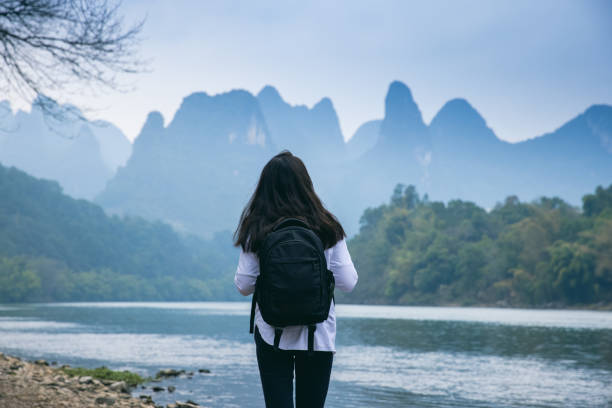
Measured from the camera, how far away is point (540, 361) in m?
21.7

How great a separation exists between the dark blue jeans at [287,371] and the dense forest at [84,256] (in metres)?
90.0

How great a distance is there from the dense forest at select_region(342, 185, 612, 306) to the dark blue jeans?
66.1 meters

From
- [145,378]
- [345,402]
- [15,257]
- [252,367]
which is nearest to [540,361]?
[252,367]

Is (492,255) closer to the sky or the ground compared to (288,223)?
closer to the sky

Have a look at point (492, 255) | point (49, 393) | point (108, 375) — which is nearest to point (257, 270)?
point (49, 393)

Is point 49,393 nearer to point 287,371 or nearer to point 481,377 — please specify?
point 287,371

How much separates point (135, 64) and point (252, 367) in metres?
13.6

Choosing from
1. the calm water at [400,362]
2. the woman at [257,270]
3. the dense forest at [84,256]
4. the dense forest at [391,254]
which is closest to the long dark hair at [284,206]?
the woman at [257,270]

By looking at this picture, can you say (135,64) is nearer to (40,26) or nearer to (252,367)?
(40,26)

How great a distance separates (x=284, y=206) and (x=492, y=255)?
8217 cm

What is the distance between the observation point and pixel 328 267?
310cm

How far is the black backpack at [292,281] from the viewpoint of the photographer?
2930 millimetres

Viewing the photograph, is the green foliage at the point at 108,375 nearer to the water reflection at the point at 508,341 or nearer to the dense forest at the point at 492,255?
the water reflection at the point at 508,341

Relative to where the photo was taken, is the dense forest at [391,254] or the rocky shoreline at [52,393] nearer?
the rocky shoreline at [52,393]
